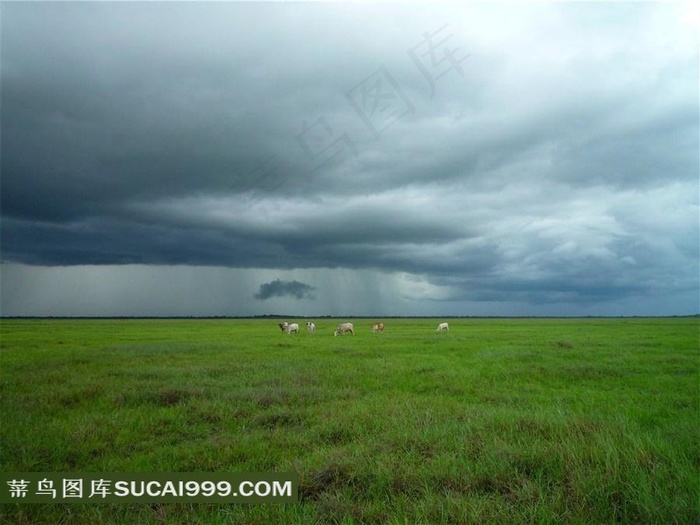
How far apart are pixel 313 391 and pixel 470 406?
13.1 feet

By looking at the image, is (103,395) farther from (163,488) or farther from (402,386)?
(402,386)

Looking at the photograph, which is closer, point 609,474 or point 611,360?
point 609,474

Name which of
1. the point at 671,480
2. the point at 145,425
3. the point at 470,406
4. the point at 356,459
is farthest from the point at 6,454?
the point at 671,480

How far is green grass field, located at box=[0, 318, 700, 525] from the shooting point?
552 centimetres

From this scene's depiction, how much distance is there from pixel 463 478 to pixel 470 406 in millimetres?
4283

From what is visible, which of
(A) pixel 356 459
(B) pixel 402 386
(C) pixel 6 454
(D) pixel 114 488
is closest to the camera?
(D) pixel 114 488

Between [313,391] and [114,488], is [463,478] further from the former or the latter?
[313,391]

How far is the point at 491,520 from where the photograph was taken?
5145 mm

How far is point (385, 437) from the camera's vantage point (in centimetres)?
790

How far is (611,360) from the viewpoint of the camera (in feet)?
60.2

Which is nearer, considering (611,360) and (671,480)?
(671,480)

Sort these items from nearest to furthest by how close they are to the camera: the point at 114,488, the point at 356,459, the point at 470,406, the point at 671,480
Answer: the point at 671,480 < the point at 114,488 < the point at 356,459 < the point at 470,406

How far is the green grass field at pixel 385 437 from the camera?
5523 millimetres

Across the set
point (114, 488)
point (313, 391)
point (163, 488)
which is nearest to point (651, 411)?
point (313, 391)
